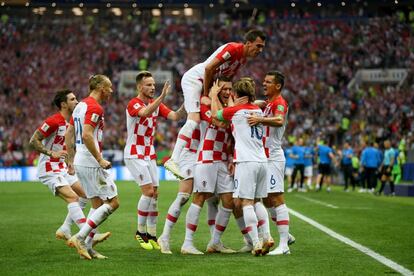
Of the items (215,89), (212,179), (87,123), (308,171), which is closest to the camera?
(87,123)

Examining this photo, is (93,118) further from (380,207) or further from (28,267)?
(380,207)

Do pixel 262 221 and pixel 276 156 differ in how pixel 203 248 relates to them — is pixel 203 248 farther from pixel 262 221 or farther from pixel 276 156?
pixel 276 156

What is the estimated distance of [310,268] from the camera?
32.0 ft

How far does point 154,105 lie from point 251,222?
7.18ft

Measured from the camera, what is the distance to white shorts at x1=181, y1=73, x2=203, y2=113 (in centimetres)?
1158

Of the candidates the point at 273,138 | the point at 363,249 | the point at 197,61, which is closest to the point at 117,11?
the point at 197,61

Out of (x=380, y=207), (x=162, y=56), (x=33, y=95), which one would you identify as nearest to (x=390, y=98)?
(x=162, y=56)

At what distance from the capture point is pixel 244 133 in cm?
1091

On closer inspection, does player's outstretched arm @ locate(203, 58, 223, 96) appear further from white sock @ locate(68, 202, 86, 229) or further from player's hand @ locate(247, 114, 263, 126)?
white sock @ locate(68, 202, 86, 229)

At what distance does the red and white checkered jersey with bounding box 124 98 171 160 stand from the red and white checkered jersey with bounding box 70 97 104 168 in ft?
3.58

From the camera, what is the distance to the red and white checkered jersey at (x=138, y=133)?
1216 cm

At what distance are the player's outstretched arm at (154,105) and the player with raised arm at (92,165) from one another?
704mm

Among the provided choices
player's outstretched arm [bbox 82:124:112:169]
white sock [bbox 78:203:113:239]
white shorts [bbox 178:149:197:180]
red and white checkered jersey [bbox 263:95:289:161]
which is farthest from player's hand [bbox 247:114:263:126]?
white sock [bbox 78:203:113:239]

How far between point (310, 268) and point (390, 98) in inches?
1523
